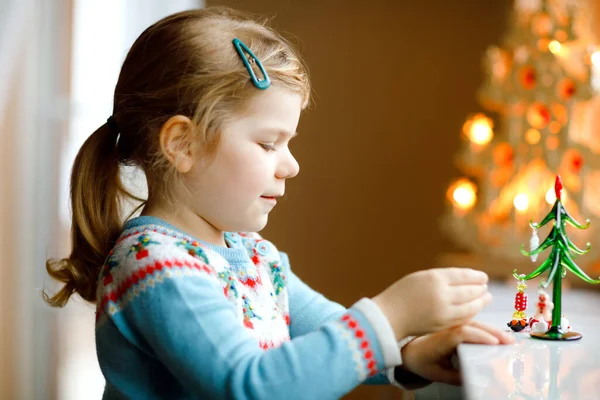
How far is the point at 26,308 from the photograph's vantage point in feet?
7.53

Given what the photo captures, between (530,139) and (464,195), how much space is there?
1.10 feet

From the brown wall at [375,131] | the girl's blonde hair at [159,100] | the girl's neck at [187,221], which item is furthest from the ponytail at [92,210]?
the brown wall at [375,131]

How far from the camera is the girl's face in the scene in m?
0.91

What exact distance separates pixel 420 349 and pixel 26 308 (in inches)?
67.6

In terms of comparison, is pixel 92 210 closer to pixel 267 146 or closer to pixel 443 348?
pixel 267 146

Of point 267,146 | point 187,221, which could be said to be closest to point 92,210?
point 187,221

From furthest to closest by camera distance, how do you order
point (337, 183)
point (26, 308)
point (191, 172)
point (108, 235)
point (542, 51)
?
point (337, 183), point (542, 51), point (26, 308), point (108, 235), point (191, 172)

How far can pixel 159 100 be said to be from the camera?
3.06ft

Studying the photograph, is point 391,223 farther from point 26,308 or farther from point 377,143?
point 26,308

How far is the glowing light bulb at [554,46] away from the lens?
2.42 m

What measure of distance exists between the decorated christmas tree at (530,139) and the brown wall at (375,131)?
0.48m

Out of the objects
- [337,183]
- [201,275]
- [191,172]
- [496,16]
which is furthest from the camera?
[337,183]

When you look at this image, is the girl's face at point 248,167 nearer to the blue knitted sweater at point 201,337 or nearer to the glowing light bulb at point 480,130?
the blue knitted sweater at point 201,337

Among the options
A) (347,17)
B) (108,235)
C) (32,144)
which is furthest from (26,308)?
(347,17)
